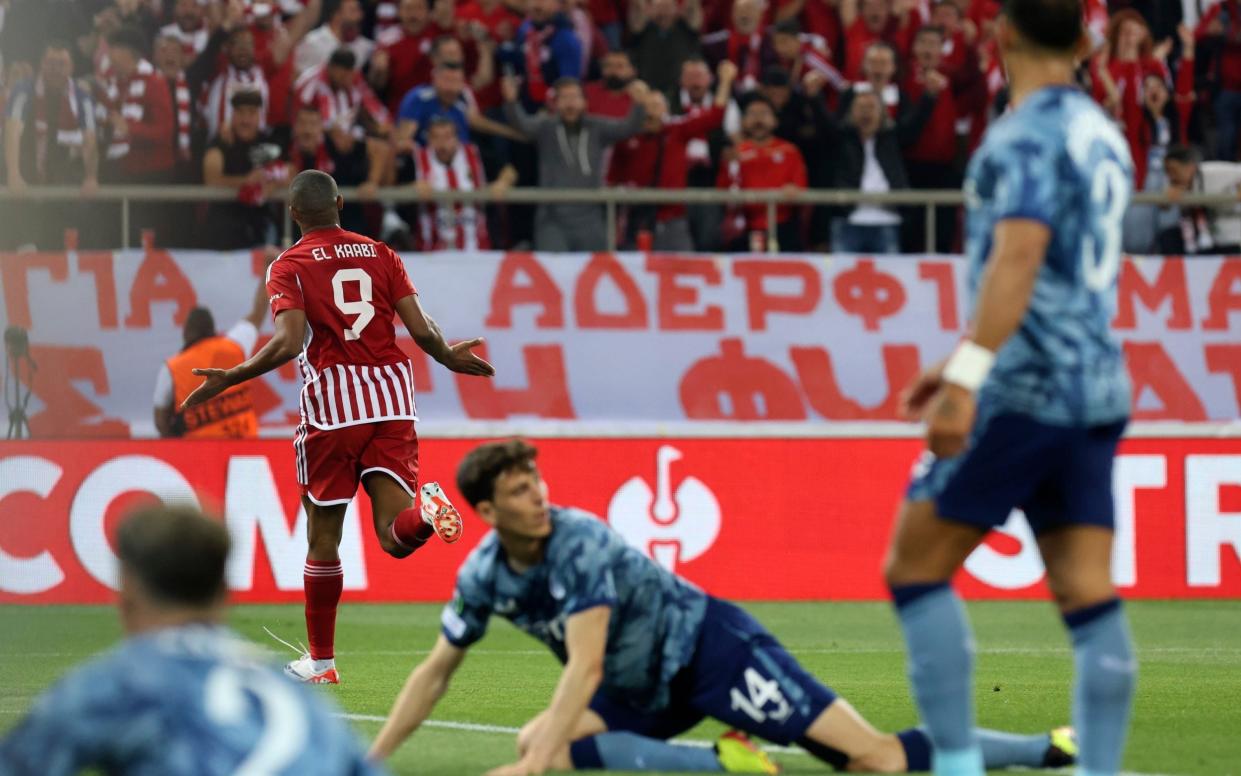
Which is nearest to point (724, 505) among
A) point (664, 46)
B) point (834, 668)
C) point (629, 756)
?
point (834, 668)

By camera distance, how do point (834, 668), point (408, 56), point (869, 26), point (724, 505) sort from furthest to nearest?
1. point (869, 26)
2. point (408, 56)
3. point (724, 505)
4. point (834, 668)

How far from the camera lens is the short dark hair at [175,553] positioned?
3.51 metres

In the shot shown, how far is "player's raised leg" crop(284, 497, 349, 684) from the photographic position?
9078mm

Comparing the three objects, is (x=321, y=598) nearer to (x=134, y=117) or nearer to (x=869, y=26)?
(x=134, y=117)

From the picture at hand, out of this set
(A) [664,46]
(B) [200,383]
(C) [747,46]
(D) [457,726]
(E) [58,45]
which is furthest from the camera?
(C) [747,46]

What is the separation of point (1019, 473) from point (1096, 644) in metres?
0.49

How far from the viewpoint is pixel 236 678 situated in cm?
350

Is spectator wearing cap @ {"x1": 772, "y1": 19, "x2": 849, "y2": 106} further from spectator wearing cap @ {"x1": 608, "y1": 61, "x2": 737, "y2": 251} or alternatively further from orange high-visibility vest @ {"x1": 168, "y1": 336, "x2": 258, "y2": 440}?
orange high-visibility vest @ {"x1": 168, "y1": 336, "x2": 258, "y2": 440}

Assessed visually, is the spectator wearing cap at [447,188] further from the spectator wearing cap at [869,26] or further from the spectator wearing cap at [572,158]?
the spectator wearing cap at [869,26]

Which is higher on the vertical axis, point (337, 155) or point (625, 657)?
point (337, 155)

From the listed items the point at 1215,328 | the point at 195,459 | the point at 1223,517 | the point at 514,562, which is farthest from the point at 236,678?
the point at 1215,328

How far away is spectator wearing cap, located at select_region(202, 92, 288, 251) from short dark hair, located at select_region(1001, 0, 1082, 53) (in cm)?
1075

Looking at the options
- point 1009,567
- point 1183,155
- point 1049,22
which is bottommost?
point 1009,567

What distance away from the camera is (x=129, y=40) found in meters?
15.4
